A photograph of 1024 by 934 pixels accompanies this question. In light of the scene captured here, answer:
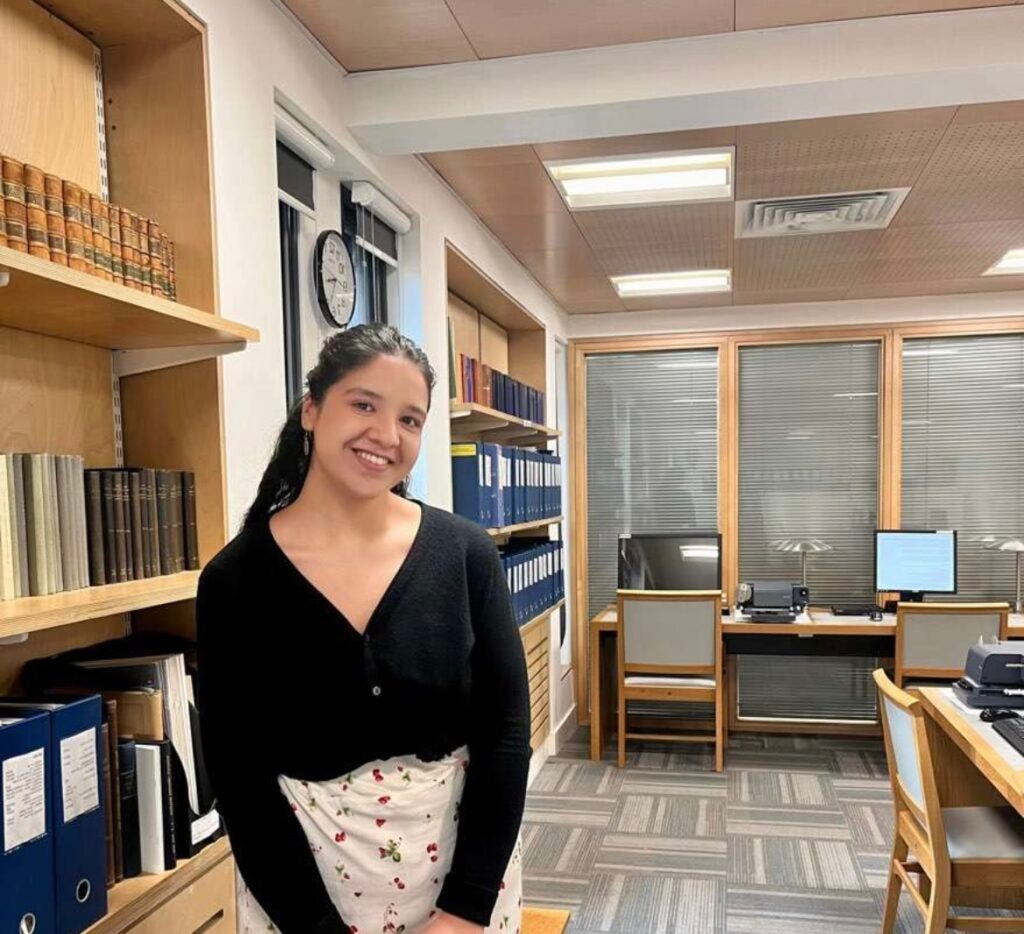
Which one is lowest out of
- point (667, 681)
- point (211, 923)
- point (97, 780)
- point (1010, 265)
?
point (667, 681)

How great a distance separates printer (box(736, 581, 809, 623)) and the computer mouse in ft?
6.69

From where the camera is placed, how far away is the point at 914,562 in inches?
185

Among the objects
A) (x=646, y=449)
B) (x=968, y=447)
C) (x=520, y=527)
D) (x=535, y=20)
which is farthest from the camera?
(x=646, y=449)

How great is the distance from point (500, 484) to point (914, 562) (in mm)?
2765

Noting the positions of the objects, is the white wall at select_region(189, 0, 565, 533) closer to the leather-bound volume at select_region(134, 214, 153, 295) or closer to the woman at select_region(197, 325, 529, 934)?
the leather-bound volume at select_region(134, 214, 153, 295)

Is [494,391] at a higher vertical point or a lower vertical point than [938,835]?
higher

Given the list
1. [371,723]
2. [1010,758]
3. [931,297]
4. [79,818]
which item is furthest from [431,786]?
[931,297]

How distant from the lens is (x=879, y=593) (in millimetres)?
4906

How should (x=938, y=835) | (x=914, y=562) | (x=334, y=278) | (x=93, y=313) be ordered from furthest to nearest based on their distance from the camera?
(x=914, y=562)
(x=334, y=278)
(x=938, y=835)
(x=93, y=313)

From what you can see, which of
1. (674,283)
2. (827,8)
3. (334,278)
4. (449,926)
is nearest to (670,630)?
(674,283)

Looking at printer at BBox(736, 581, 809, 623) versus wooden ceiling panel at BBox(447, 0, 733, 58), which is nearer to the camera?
wooden ceiling panel at BBox(447, 0, 733, 58)

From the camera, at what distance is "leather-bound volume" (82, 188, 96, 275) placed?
124 cm

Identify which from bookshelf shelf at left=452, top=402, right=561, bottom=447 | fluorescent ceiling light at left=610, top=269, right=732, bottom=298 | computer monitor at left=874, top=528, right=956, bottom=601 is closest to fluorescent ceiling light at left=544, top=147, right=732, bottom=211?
bookshelf shelf at left=452, top=402, right=561, bottom=447

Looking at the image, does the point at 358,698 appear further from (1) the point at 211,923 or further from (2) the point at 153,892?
(1) the point at 211,923
